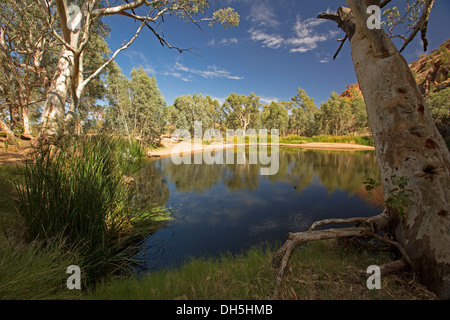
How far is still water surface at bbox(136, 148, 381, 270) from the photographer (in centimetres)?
331

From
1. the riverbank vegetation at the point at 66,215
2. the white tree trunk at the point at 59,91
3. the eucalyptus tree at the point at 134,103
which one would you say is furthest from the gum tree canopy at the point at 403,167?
the eucalyptus tree at the point at 134,103

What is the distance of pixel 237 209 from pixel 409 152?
3.99 meters

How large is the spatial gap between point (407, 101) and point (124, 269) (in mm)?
4104

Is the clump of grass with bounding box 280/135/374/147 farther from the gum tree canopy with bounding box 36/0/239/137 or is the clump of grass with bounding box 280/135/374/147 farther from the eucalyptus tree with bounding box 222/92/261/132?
the gum tree canopy with bounding box 36/0/239/137

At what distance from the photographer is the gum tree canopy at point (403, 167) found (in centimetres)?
148

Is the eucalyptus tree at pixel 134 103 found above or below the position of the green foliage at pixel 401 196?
above

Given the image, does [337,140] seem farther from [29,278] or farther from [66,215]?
[29,278]

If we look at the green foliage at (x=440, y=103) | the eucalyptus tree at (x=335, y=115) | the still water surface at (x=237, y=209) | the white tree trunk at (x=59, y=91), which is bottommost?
the still water surface at (x=237, y=209)

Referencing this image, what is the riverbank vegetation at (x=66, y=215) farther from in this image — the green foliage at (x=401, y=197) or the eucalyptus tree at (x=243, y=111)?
the eucalyptus tree at (x=243, y=111)

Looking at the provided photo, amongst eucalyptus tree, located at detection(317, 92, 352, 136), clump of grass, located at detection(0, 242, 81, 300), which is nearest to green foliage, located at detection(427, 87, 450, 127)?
eucalyptus tree, located at detection(317, 92, 352, 136)

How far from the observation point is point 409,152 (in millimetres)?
1706
